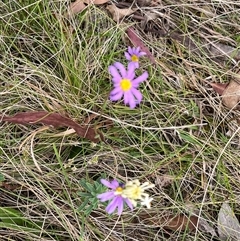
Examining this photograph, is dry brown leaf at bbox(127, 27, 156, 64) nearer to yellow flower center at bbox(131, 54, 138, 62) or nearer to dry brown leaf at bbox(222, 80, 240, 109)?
yellow flower center at bbox(131, 54, 138, 62)

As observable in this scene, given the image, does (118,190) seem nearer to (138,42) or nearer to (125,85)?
(125,85)

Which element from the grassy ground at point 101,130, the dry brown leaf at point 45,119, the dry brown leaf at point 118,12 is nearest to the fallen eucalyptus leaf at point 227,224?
the grassy ground at point 101,130

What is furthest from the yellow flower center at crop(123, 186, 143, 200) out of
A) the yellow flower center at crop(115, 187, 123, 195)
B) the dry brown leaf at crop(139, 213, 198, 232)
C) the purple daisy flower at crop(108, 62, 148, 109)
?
the dry brown leaf at crop(139, 213, 198, 232)

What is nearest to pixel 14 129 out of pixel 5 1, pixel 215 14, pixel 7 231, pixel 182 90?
pixel 7 231

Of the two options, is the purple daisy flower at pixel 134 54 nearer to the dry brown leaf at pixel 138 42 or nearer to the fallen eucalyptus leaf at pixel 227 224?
the dry brown leaf at pixel 138 42

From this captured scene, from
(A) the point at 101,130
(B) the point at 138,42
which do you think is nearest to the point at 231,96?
(B) the point at 138,42
